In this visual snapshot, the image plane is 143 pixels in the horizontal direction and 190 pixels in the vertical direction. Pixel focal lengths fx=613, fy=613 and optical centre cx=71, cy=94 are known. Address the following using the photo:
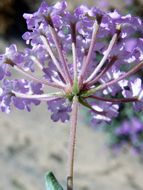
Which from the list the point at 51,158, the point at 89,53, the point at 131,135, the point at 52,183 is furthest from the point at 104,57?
the point at 51,158

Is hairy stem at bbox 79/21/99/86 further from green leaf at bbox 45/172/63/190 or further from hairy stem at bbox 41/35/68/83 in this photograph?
green leaf at bbox 45/172/63/190

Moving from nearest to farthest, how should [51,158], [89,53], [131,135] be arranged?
[89,53]
[131,135]
[51,158]

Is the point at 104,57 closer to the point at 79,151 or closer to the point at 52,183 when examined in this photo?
the point at 52,183

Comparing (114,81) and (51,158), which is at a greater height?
(51,158)

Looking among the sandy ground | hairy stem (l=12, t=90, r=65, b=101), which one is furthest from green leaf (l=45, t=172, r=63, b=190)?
the sandy ground

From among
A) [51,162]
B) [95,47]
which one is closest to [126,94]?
[95,47]

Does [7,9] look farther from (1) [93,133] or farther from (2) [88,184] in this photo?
(2) [88,184]
